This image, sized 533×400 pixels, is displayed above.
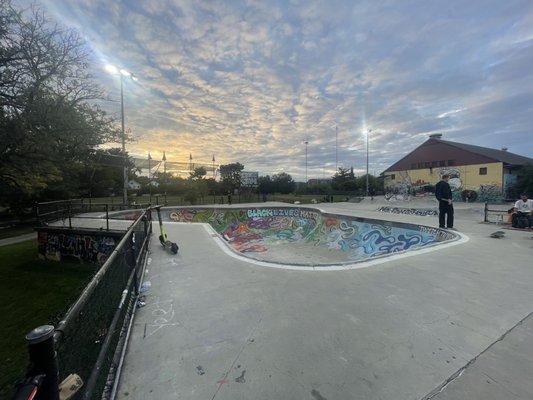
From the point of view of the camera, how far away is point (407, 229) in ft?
35.6

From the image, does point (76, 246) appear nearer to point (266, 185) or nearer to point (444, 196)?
point (444, 196)

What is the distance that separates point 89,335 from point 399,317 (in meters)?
3.29

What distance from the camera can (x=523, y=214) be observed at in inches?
366

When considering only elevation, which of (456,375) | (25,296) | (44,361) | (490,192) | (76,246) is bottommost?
(25,296)

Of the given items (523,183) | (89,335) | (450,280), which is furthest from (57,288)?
(523,183)

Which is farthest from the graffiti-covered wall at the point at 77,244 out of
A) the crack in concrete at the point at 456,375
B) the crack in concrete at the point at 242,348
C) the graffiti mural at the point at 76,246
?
the crack in concrete at the point at 456,375

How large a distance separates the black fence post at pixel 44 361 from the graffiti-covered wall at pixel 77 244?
869cm

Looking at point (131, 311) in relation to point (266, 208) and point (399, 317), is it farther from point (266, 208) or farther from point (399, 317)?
point (266, 208)

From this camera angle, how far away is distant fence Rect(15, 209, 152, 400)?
1.12m

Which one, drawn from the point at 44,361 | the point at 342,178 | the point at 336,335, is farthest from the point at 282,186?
the point at 44,361

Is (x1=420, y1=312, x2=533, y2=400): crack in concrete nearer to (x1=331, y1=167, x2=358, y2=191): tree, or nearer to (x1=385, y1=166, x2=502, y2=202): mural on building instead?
(x1=385, y1=166, x2=502, y2=202): mural on building

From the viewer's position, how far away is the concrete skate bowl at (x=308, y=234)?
10125mm

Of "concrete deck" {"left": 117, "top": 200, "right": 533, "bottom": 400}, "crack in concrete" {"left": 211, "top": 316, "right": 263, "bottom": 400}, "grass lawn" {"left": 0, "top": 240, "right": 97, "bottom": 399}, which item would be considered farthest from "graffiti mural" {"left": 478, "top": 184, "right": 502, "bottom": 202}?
"grass lawn" {"left": 0, "top": 240, "right": 97, "bottom": 399}

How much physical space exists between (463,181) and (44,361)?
37.2 metres
